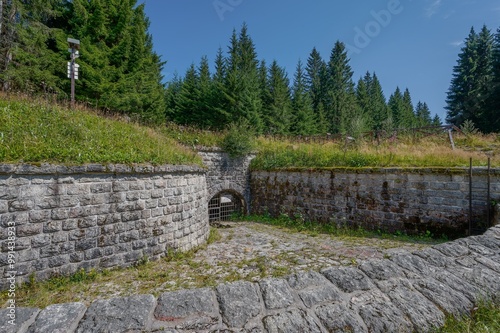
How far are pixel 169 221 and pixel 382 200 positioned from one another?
678cm

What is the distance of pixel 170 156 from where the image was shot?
700 cm

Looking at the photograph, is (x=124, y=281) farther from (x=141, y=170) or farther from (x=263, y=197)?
(x=263, y=197)

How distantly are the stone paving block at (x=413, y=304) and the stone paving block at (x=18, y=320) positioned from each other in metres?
2.28

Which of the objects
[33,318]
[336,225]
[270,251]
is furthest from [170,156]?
[336,225]

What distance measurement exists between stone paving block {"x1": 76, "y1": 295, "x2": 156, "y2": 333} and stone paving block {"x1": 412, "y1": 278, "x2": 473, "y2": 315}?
1.92m

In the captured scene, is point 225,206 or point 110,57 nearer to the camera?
point 225,206

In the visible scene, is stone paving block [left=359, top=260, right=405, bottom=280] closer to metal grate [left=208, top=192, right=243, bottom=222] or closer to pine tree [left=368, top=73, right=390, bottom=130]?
metal grate [left=208, top=192, right=243, bottom=222]

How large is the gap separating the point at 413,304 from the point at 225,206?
11.6 m

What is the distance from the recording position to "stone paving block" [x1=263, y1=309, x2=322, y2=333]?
149 centimetres

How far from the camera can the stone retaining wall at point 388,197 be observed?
689 cm

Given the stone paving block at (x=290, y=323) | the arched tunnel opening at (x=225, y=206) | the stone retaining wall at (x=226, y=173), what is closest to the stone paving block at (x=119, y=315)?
the stone paving block at (x=290, y=323)

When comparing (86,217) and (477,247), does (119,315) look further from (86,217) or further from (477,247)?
(86,217)

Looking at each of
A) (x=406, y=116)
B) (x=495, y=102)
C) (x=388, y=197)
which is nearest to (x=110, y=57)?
(x=388, y=197)

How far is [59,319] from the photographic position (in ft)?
4.81
